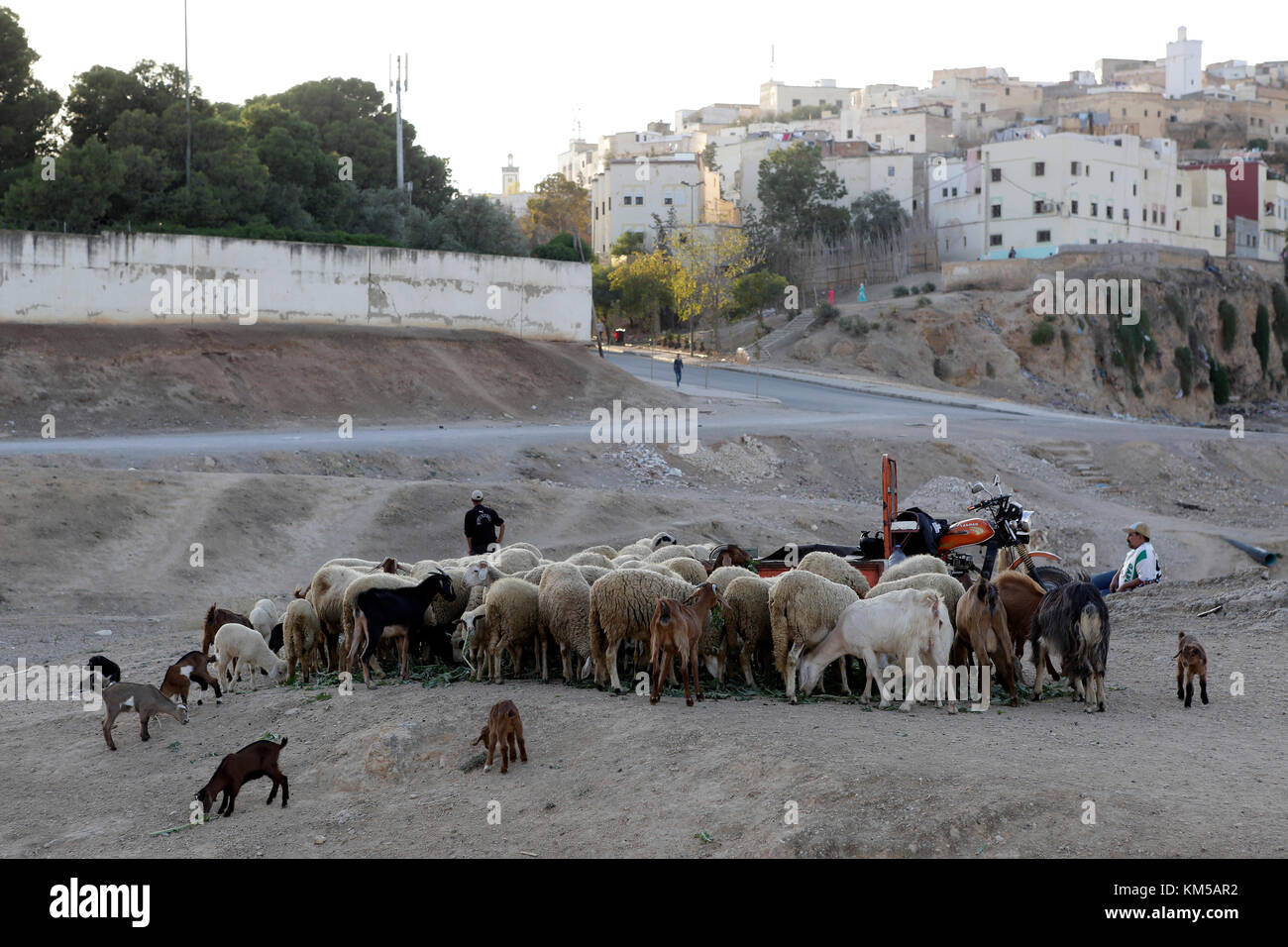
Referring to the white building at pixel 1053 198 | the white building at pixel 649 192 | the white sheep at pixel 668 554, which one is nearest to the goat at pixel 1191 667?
the white sheep at pixel 668 554

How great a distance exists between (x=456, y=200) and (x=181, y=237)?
18219mm

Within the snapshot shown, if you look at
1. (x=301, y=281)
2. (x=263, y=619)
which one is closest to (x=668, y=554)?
(x=263, y=619)

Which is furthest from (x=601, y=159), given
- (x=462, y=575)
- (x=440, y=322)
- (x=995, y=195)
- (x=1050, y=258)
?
(x=462, y=575)

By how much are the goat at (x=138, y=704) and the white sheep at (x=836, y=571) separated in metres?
5.82

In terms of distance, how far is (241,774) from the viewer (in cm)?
890

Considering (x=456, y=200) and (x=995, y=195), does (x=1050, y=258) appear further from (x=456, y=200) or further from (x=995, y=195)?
(x=456, y=200)

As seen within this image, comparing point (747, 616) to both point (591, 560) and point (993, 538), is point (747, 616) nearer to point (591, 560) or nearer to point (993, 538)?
point (591, 560)

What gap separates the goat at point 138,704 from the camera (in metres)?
10.5

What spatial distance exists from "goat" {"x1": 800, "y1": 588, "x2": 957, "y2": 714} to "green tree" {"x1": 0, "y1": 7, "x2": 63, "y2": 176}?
39.1 metres

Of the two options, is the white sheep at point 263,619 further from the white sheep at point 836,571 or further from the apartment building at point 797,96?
the apartment building at point 797,96

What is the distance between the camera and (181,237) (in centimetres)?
3566

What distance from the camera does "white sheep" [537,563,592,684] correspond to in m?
11.0

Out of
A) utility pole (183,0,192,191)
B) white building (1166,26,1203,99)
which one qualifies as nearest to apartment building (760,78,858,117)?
white building (1166,26,1203,99)

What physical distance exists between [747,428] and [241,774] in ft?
86.0
